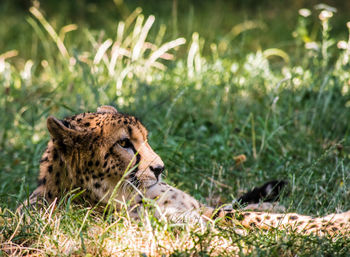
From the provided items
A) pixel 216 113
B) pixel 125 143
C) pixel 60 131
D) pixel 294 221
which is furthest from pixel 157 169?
pixel 216 113

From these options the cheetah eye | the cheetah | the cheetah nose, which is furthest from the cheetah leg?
the cheetah eye

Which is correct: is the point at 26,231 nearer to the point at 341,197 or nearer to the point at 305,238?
the point at 305,238

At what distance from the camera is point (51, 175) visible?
9.77 ft

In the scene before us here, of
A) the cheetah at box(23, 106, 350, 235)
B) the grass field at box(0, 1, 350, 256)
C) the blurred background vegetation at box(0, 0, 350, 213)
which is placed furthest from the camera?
the blurred background vegetation at box(0, 0, 350, 213)

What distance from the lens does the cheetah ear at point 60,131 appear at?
2.75 meters

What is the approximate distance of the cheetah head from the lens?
2863 mm

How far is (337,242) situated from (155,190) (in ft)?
3.71

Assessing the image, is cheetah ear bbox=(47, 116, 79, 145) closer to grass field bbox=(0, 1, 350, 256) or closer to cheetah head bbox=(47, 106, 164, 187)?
cheetah head bbox=(47, 106, 164, 187)

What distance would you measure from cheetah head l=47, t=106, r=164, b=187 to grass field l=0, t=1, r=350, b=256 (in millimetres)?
250

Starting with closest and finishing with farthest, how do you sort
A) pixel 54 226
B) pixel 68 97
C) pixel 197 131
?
pixel 54 226
pixel 197 131
pixel 68 97

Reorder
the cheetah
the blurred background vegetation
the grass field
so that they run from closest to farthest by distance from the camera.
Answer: the grass field → the cheetah → the blurred background vegetation

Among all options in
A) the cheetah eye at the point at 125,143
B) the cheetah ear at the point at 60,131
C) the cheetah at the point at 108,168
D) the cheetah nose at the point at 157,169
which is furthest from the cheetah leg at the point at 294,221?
the cheetah ear at the point at 60,131

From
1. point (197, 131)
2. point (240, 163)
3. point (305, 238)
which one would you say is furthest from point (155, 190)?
point (197, 131)

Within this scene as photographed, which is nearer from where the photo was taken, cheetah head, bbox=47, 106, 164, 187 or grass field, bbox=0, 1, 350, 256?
grass field, bbox=0, 1, 350, 256
